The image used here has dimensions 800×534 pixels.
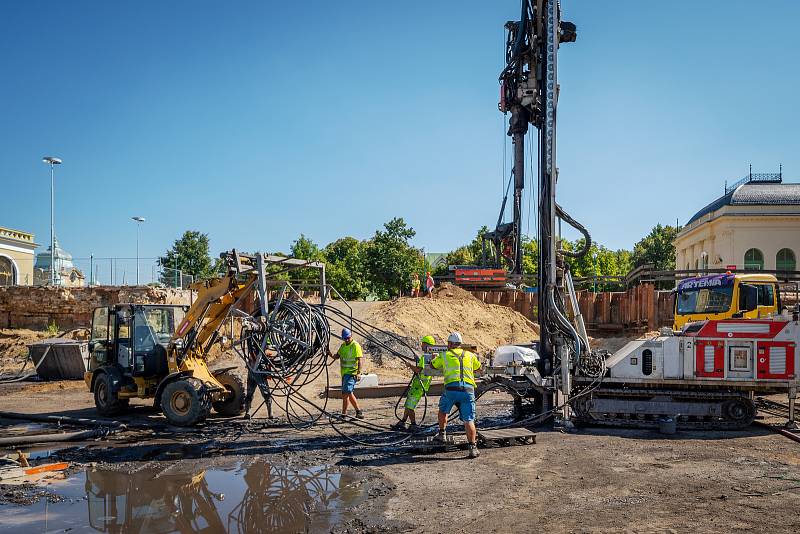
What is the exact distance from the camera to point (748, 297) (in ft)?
42.4

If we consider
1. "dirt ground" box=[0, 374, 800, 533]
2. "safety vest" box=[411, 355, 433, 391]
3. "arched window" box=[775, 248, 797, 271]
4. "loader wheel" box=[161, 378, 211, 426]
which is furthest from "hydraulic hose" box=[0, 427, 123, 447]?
"arched window" box=[775, 248, 797, 271]

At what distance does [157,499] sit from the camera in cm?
753

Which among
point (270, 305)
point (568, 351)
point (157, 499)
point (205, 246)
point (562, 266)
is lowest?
point (157, 499)

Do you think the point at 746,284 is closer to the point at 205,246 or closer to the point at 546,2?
the point at 546,2

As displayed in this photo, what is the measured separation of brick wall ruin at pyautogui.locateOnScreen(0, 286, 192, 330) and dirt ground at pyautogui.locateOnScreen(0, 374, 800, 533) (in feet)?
56.5

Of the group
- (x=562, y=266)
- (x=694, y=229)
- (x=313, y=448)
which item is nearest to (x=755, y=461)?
(x=562, y=266)

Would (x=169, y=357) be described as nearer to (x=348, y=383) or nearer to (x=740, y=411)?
(x=348, y=383)

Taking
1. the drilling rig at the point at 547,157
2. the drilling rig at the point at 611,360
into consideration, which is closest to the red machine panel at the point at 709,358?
the drilling rig at the point at 611,360

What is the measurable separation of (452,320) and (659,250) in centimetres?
4317

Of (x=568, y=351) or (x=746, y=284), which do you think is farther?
(x=746, y=284)

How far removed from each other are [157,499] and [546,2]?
10.9 meters

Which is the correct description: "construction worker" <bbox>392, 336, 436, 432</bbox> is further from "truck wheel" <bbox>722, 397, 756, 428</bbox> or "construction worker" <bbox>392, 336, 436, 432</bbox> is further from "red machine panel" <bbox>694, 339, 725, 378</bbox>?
"truck wheel" <bbox>722, 397, 756, 428</bbox>

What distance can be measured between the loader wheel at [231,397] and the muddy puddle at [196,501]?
347 centimetres

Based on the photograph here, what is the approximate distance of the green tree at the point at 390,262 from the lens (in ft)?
138
